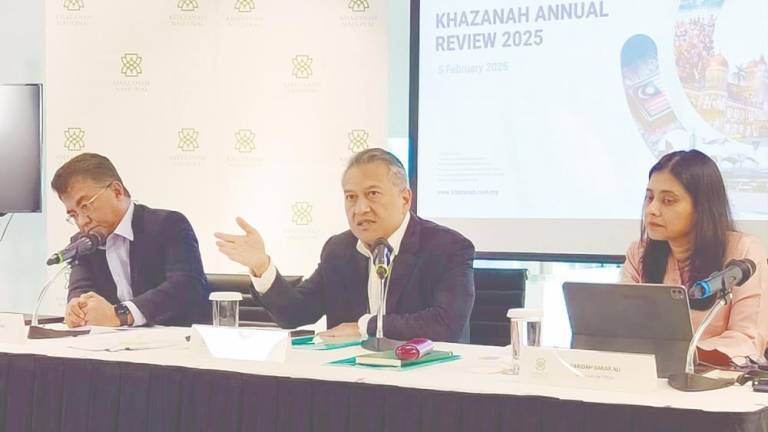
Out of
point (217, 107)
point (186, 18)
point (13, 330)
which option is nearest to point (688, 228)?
point (13, 330)

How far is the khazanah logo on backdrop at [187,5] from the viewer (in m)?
4.72

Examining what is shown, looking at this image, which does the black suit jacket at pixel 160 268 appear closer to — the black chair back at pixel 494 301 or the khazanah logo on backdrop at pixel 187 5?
the black chair back at pixel 494 301

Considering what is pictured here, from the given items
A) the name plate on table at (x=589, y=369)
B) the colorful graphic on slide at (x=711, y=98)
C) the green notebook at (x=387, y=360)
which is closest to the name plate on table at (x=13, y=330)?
the green notebook at (x=387, y=360)

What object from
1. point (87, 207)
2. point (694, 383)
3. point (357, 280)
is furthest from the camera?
point (87, 207)

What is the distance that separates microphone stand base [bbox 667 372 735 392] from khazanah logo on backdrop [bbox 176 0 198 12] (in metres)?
3.32

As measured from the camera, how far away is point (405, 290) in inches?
121

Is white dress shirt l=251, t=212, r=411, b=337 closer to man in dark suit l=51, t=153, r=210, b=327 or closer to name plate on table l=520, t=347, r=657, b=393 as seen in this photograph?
man in dark suit l=51, t=153, r=210, b=327

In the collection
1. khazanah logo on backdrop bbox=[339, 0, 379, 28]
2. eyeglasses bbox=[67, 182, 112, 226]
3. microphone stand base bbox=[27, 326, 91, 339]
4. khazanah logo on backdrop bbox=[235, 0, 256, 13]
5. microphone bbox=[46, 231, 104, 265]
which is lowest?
microphone stand base bbox=[27, 326, 91, 339]

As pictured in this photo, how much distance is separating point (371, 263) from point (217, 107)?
1.84 m

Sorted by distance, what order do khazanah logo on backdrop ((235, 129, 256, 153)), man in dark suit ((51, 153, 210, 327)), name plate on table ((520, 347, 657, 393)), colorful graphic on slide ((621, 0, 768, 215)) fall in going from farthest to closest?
khazanah logo on backdrop ((235, 129, 256, 153)) < colorful graphic on slide ((621, 0, 768, 215)) < man in dark suit ((51, 153, 210, 327)) < name plate on table ((520, 347, 657, 393))

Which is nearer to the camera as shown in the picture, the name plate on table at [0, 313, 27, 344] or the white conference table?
the white conference table

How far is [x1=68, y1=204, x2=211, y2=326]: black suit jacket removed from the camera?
336 centimetres

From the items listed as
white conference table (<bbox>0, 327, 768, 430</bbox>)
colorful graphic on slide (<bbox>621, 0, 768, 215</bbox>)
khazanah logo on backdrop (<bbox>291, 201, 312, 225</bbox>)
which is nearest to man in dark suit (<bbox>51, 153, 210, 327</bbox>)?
white conference table (<bbox>0, 327, 768, 430</bbox>)

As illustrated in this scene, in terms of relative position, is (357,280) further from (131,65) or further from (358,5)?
(131,65)
